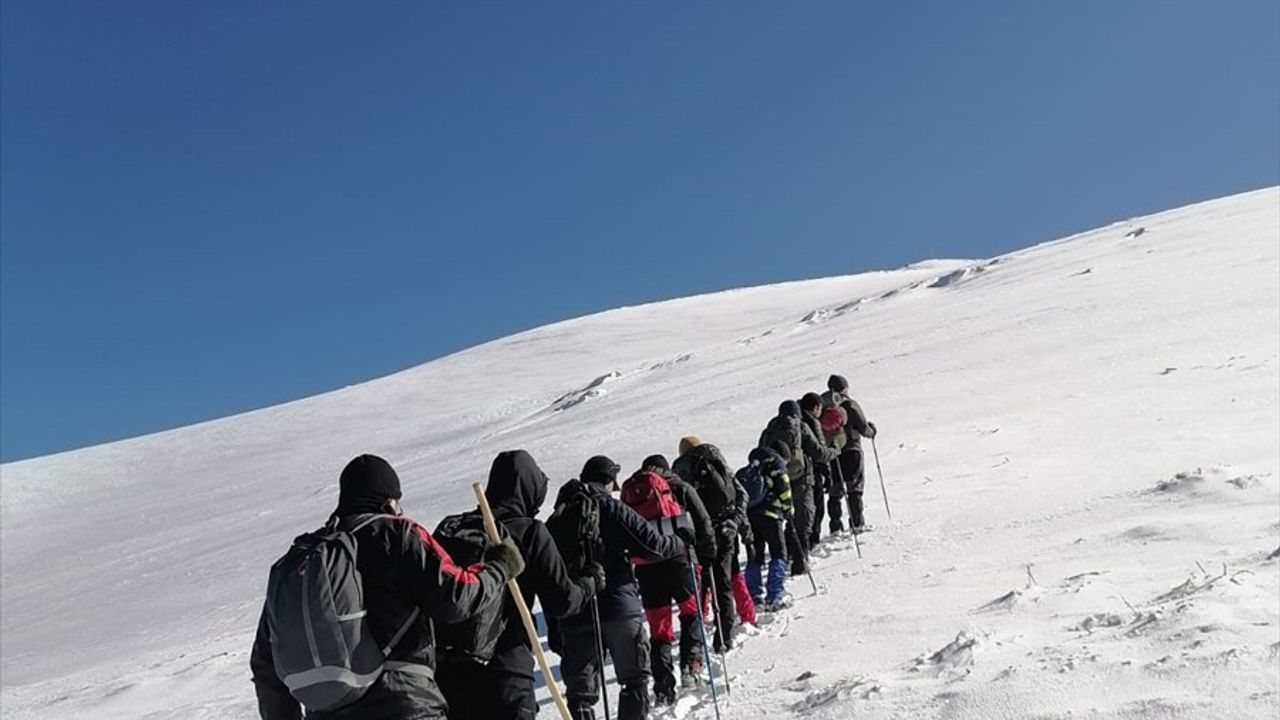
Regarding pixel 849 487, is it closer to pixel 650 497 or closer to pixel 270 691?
pixel 650 497

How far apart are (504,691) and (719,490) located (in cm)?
392

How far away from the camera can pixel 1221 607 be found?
5.55 m

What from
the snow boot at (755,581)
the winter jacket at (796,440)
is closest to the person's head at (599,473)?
the winter jacket at (796,440)

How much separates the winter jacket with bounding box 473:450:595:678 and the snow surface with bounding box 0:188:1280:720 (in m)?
1.87

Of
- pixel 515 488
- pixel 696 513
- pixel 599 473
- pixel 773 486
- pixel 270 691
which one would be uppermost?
pixel 515 488

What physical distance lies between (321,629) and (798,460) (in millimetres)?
7155

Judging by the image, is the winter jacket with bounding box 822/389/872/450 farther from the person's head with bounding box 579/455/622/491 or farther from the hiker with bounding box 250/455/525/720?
the hiker with bounding box 250/455/525/720

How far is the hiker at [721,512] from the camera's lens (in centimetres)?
842

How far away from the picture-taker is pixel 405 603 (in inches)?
158

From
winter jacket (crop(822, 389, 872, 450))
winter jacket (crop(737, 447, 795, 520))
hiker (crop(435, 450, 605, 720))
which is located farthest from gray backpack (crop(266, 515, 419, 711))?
winter jacket (crop(822, 389, 872, 450))

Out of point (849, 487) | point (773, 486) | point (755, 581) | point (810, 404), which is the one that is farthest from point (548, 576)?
point (849, 487)

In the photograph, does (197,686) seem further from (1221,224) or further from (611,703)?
(1221,224)

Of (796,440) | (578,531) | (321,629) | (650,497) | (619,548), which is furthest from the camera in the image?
(796,440)

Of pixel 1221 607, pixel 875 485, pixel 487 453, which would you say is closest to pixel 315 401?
pixel 487 453
